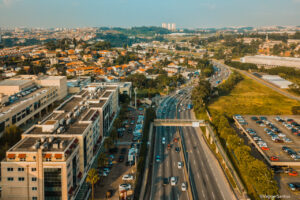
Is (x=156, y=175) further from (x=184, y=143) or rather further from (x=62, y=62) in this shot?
(x=62, y=62)

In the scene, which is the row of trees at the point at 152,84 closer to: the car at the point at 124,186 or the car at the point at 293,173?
the car at the point at 293,173

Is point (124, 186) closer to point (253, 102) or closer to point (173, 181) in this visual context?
point (173, 181)

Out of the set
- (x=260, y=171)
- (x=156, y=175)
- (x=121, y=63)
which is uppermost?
(x=121, y=63)

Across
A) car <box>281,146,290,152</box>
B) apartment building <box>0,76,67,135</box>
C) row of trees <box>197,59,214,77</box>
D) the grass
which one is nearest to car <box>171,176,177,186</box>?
car <box>281,146,290,152</box>

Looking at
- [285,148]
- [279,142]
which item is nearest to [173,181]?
[285,148]

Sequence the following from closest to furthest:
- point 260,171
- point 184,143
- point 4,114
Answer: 1. point 260,171
2. point 4,114
3. point 184,143

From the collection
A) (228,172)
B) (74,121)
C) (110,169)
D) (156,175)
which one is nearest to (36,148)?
(74,121)

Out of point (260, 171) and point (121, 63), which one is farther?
point (121, 63)

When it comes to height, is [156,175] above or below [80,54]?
below
